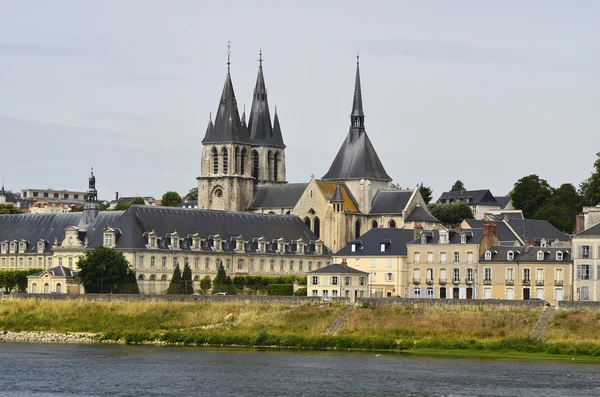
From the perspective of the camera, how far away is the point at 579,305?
3095 inches

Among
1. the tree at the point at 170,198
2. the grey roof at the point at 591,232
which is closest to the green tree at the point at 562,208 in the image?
the tree at the point at 170,198

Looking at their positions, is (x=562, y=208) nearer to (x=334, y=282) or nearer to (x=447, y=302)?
(x=334, y=282)

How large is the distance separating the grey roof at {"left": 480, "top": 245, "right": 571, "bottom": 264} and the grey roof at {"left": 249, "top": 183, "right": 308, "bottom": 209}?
3727cm

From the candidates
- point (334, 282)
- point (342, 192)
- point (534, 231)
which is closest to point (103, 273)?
point (334, 282)

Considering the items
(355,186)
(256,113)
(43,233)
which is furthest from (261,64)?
(43,233)

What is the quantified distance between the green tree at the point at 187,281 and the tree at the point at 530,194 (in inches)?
1968

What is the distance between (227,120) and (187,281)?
30425 millimetres

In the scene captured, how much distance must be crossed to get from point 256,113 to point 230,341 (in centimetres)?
5671

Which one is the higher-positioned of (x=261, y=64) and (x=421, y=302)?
(x=261, y=64)

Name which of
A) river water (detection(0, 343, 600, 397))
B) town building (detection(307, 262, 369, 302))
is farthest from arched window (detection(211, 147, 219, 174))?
river water (detection(0, 343, 600, 397))

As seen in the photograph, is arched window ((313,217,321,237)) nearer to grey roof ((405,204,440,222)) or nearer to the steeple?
grey roof ((405,204,440,222))

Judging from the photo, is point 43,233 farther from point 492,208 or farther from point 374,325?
point 492,208

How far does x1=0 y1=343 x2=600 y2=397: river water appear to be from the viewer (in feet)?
203

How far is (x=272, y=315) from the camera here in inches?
3413
